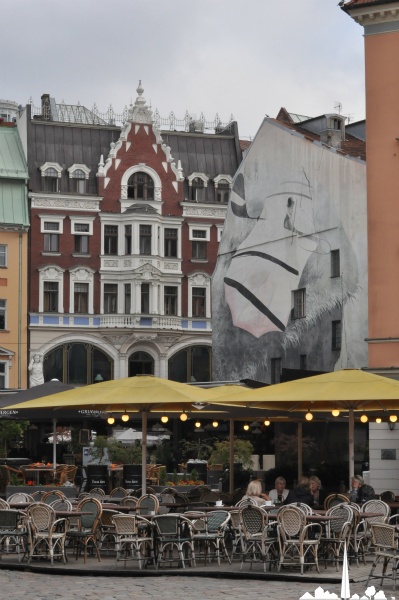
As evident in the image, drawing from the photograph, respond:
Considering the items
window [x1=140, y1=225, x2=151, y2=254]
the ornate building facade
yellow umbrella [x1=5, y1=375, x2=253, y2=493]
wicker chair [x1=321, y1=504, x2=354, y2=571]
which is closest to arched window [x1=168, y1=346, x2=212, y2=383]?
the ornate building facade

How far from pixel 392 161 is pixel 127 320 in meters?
35.5

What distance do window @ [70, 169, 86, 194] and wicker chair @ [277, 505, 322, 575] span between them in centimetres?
5184

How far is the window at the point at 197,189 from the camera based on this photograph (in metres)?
76.2

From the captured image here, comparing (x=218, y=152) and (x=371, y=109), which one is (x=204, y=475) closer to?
(x=371, y=109)

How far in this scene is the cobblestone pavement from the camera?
20.0m

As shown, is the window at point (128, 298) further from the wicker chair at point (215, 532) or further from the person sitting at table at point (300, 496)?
the wicker chair at point (215, 532)

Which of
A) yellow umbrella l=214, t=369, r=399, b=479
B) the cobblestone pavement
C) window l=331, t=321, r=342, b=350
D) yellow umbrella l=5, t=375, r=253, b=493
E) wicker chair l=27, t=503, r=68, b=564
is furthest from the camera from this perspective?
window l=331, t=321, r=342, b=350

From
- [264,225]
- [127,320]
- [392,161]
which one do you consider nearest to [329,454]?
[392,161]

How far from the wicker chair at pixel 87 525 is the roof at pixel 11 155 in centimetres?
4874

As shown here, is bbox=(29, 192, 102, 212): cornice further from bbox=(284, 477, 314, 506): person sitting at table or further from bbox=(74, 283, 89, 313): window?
A: bbox=(284, 477, 314, 506): person sitting at table

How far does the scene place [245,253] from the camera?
199 feet

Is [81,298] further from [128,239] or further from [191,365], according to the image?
[191,365]

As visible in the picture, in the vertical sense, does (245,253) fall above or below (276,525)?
above

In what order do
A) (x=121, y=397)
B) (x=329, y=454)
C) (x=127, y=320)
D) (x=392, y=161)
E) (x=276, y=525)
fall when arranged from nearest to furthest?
(x=276, y=525)
(x=121, y=397)
(x=392, y=161)
(x=329, y=454)
(x=127, y=320)
